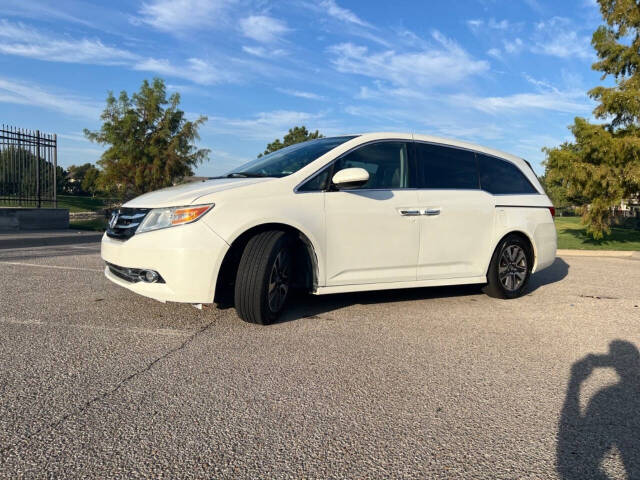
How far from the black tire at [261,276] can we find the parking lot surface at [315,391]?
0.16m

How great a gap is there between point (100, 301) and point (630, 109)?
49.4ft

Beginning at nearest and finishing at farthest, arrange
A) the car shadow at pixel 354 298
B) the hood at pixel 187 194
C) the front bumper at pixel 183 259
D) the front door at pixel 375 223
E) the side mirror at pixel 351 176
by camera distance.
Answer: the front bumper at pixel 183 259 → the hood at pixel 187 194 → the side mirror at pixel 351 176 → the front door at pixel 375 223 → the car shadow at pixel 354 298

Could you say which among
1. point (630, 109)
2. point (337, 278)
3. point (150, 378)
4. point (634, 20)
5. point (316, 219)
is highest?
point (634, 20)

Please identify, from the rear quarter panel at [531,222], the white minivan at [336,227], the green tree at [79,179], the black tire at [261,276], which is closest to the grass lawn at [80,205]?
the green tree at [79,179]

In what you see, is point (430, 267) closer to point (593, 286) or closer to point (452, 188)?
point (452, 188)

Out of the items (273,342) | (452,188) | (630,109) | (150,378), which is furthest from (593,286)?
(630,109)

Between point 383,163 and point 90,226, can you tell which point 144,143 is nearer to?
point 90,226

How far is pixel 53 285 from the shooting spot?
5645 millimetres

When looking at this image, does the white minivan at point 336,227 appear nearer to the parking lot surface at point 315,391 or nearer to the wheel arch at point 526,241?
the wheel arch at point 526,241

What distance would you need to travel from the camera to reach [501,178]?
19.0 ft

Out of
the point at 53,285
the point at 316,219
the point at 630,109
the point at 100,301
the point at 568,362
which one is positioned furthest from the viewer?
the point at 630,109

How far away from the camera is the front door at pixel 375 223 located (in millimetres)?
4418

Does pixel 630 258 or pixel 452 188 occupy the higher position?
pixel 452 188

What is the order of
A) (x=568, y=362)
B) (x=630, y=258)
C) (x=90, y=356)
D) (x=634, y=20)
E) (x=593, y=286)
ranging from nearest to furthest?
1. (x=90, y=356)
2. (x=568, y=362)
3. (x=593, y=286)
4. (x=630, y=258)
5. (x=634, y=20)
